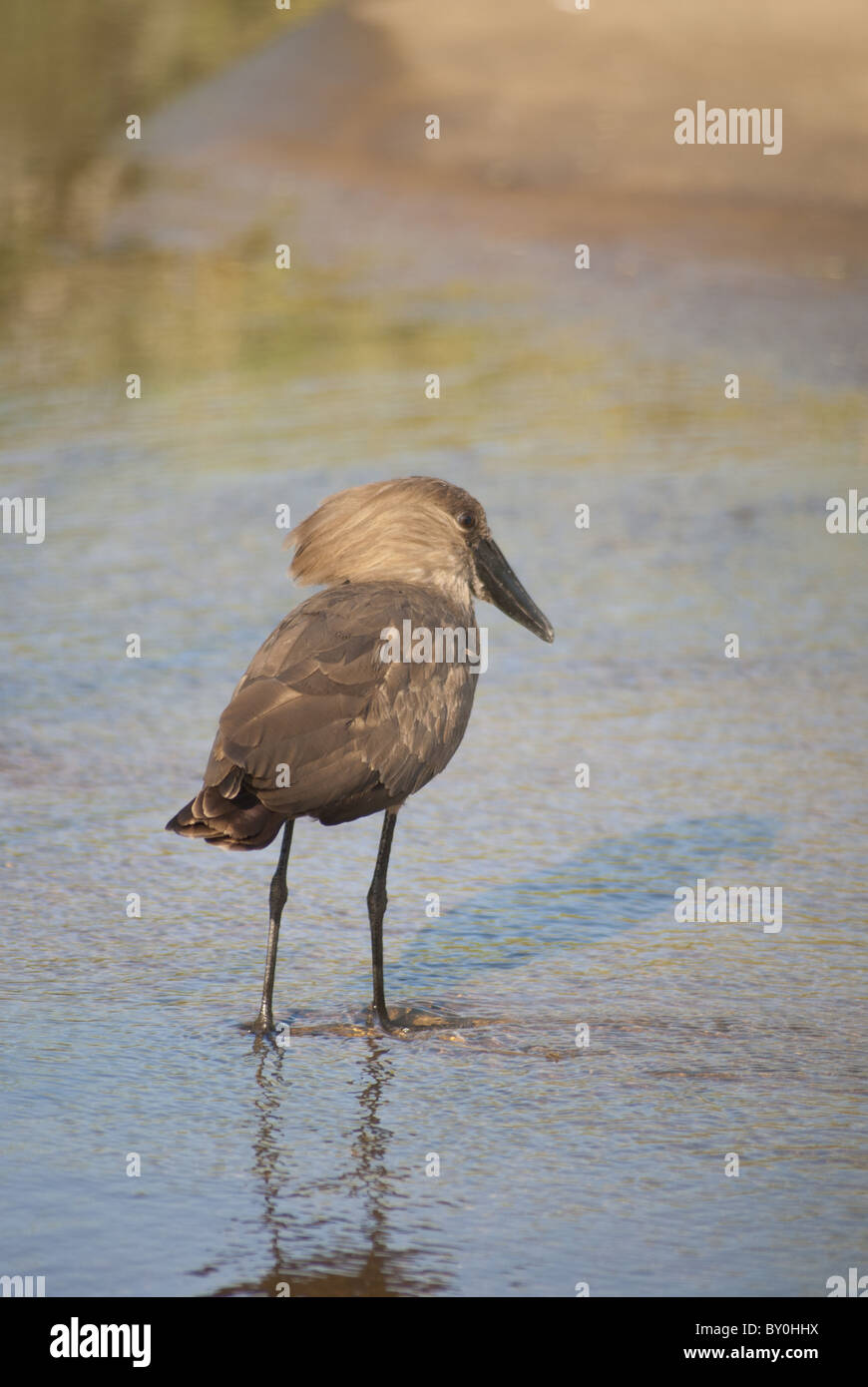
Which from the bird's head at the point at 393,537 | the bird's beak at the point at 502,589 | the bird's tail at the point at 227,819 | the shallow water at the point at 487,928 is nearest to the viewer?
the shallow water at the point at 487,928

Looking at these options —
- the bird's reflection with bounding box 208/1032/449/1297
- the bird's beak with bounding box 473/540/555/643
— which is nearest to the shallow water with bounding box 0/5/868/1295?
the bird's reflection with bounding box 208/1032/449/1297

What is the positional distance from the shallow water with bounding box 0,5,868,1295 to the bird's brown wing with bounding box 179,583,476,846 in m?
0.68

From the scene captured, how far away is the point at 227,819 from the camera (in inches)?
193

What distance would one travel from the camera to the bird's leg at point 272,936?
5.18 meters

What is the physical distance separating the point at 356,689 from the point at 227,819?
1.74ft

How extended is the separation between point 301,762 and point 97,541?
5086 mm

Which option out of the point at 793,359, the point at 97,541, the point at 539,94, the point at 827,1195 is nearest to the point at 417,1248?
the point at 827,1195

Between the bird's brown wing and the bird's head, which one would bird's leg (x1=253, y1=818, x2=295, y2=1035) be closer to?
the bird's brown wing

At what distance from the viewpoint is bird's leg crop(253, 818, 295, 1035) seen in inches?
204

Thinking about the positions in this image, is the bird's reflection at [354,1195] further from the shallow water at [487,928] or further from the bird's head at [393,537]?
the bird's head at [393,537]

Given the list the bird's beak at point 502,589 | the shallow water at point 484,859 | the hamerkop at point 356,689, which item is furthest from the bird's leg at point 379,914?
the bird's beak at point 502,589

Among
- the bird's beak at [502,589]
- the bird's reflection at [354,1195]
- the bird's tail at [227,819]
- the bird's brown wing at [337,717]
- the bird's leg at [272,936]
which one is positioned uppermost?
the bird's beak at [502,589]

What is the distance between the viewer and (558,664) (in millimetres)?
8195
